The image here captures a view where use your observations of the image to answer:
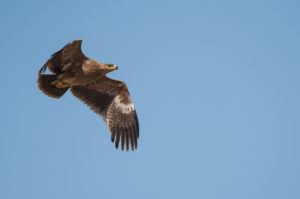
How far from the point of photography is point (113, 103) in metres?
11.5

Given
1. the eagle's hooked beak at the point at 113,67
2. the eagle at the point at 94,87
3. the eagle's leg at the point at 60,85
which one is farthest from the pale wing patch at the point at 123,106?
the eagle's leg at the point at 60,85

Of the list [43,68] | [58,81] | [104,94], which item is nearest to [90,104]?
[104,94]

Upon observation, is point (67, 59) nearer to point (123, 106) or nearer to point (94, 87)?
point (94, 87)

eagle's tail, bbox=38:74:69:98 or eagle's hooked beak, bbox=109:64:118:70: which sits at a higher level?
eagle's hooked beak, bbox=109:64:118:70

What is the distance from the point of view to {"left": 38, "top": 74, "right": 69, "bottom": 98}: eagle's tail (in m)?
10.4

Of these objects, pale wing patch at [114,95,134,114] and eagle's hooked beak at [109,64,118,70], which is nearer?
eagle's hooked beak at [109,64,118,70]

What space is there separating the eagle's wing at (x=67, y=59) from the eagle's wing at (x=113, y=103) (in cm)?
102

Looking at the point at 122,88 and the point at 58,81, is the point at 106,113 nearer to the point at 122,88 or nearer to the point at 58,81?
the point at 122,88

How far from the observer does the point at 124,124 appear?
11.2 metres

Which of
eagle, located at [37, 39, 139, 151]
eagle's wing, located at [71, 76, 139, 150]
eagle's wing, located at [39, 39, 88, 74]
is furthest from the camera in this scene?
eagle's wing, located at [71, 76, 139, 150]

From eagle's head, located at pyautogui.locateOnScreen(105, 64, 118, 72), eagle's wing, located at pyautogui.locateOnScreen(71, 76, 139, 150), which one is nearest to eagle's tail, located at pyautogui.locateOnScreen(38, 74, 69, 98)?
eagle's wing, located at pyautogui.locateOnScreen(71, 76, 139, 150)

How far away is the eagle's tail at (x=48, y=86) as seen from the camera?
10398 mm

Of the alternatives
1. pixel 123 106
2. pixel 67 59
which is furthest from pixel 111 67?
pixel 123 106

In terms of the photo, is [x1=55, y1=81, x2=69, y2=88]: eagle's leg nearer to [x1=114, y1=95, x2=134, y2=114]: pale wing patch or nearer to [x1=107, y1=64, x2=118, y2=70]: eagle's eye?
[x1=107, y1=64, x2=118, y2=70]: eagle's eye
